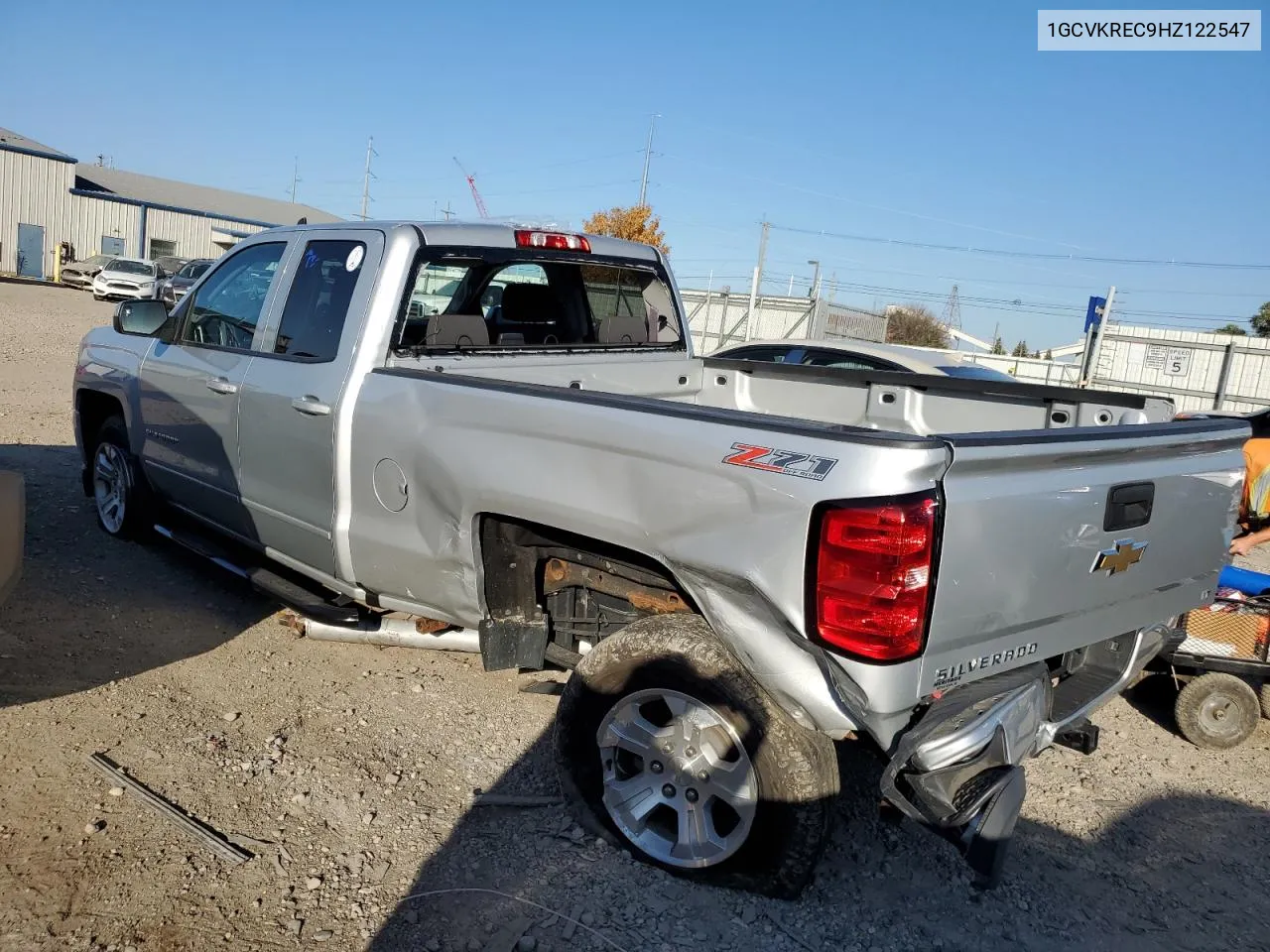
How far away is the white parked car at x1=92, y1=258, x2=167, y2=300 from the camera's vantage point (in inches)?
1144

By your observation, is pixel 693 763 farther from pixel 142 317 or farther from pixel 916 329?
pixel 916 329

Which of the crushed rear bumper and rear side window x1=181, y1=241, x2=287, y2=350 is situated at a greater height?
rear side window x1=181, y1=241, x2=287, y2=350

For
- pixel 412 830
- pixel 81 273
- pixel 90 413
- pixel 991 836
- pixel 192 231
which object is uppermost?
pixel 192 231

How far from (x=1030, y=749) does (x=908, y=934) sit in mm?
687

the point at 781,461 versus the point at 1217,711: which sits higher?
the point at 781,461

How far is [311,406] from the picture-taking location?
13.2ft

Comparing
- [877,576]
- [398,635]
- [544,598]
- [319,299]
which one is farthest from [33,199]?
[877,576]

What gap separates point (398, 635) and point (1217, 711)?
3.83 m

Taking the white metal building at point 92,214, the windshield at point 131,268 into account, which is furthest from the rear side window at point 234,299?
the white metal building at point 92,214

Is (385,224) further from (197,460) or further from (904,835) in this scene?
(904,835)

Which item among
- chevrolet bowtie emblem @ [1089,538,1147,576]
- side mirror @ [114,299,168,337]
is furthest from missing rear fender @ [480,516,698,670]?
side mirror @ [114,299,168,337]

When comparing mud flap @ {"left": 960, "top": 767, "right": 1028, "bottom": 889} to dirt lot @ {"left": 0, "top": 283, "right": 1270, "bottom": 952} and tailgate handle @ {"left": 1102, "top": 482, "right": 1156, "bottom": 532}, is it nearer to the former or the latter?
dirt lot @ {"left": 0, "top": 283, "right": 1270, "bottom": 952}

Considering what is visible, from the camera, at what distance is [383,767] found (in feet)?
12.3

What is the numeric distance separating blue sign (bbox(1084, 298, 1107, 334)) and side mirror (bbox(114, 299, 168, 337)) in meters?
14.0
